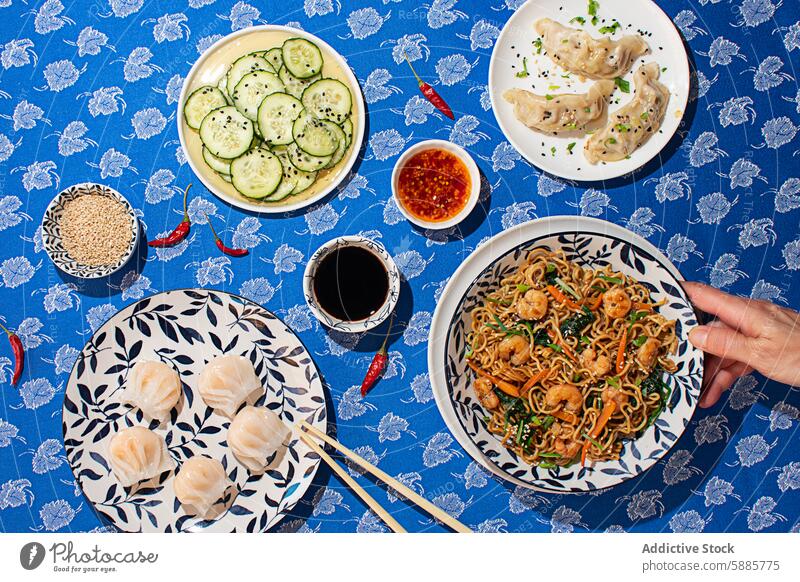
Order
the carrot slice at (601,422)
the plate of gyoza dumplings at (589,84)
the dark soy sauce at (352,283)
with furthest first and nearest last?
1. the plate of gyoza dumplings at (589,84)
2. the dark soy sauce at (352,283)
3. the carrot slice at (601,422)

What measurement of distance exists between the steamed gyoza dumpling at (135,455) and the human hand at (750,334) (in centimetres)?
248

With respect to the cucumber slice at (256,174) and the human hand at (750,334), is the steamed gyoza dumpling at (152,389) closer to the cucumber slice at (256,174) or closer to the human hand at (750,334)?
the cucumber slice at (256,174)

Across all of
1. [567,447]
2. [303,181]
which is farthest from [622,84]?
[567,447]

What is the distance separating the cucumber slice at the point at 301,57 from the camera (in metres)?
2.92

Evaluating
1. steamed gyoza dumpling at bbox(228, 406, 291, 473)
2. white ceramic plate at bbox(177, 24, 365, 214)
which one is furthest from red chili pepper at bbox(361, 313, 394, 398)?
white ceramic plate at bbox(177, 24, 365, 214)

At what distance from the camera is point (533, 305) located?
2.74 m

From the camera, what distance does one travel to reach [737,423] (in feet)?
10.1

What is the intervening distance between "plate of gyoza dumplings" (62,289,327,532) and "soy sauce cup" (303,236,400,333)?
0.22m

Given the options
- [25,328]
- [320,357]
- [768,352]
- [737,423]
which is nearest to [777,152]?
[768,352]

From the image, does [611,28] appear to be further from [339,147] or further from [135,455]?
[135,455]

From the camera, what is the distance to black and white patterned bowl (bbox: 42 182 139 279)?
290 centimetres

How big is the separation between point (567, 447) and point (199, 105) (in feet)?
7.63

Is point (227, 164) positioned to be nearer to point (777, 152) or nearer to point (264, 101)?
point (264, 101)

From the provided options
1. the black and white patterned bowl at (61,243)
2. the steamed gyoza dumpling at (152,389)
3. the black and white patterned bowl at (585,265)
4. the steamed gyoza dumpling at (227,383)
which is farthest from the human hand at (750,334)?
the black and white patterned bowl at (61,243)
